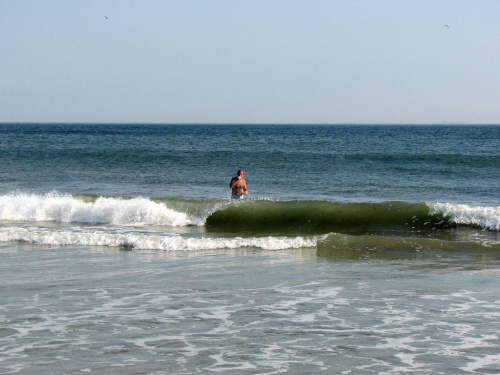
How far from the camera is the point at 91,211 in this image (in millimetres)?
18625

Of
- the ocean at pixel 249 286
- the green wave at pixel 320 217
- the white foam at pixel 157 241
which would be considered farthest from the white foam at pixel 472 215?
the white foam at pixel 157 241

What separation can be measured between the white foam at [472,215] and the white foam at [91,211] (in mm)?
7000

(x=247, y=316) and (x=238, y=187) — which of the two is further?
(x=238, y=187)

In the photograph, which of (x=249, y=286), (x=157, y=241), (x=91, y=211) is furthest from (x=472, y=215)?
(x=91, y=211)

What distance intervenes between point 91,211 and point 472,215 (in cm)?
1053

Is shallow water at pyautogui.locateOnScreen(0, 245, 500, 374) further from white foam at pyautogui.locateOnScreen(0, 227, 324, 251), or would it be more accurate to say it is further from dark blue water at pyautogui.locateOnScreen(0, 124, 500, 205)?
dark blue water at pyautogui.locateOnScreen(0, 124, 500, 205)

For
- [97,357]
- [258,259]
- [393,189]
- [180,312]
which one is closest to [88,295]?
[180,312]

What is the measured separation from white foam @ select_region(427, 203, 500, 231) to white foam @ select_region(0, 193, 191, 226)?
7000 millimetres

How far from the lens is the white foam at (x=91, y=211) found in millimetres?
18078

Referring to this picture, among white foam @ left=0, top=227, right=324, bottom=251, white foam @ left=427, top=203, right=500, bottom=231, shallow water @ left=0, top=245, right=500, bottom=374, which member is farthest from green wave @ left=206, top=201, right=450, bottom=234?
shallow water @ left=0, top=245, right=500, bottom=374

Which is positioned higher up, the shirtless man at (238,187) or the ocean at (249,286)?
the shirtless man at (238,187)

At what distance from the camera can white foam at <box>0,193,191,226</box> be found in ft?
59.3

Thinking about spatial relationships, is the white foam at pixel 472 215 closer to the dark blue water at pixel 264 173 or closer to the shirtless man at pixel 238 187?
the dark blue water at pixel 264 173

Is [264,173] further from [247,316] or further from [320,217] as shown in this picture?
[247,316]
